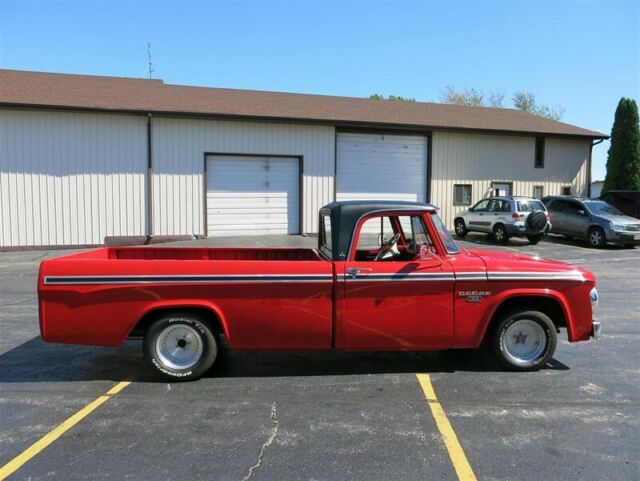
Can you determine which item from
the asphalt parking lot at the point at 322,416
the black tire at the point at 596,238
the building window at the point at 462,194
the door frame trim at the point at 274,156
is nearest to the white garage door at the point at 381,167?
the building window at the point at 462,194

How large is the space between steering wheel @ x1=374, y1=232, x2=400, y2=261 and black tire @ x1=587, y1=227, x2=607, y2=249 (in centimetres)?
1459

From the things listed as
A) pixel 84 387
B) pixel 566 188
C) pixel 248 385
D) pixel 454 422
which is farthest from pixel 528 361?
pixel 566 188

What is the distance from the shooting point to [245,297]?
465 centimetres

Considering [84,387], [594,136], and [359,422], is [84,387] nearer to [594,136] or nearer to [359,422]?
[359,422]

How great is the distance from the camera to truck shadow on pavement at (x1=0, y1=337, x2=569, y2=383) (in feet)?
16.5

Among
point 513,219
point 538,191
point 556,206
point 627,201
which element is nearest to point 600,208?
point 556,206

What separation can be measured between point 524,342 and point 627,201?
19.0 meters

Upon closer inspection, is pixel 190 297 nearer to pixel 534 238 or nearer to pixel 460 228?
pixel 534 238

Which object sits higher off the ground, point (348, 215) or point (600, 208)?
point (600, 208)

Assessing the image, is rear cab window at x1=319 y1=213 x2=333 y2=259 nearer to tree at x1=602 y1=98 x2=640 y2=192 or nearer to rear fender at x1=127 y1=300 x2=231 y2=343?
rear fender at x1=127 y1=300 x2=231 y2=343

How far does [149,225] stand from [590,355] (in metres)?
14.4

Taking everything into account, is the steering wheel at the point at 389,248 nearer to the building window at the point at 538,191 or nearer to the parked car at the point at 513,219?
the parked car at the point at 513,219

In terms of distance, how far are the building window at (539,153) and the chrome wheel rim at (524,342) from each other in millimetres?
19481

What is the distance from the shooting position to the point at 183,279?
4.61 metres
